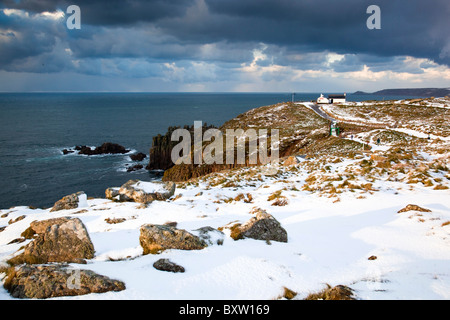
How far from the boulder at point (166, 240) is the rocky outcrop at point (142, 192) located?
8.45 meters

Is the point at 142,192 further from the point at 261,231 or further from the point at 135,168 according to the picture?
the point at 135,168

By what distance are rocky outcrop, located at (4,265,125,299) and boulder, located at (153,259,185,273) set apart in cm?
130

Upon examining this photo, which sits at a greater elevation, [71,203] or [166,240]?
[166,240]

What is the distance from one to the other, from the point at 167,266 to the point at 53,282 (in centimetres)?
310

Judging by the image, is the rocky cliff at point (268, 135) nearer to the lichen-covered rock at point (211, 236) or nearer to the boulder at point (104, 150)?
the boulder at point (104, 150)

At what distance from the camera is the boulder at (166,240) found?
30.9 feet

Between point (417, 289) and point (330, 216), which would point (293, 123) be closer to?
point (330, 216)

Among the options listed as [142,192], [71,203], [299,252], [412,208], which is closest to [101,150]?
[71,203]

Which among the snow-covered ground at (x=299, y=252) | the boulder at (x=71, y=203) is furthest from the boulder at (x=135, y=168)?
the snow-covered ground at (x=299, y=252)

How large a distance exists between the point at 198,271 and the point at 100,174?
6489cm

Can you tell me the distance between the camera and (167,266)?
8.12 m

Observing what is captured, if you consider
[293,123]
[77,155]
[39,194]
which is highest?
[293,123]

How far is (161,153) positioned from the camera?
7394 centimetres
